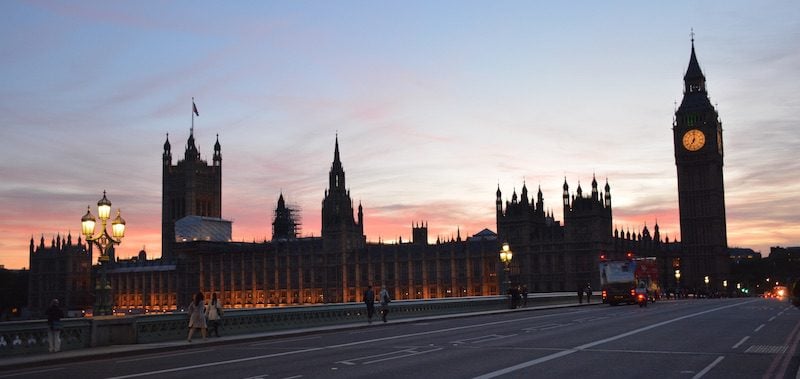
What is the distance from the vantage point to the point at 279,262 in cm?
15500

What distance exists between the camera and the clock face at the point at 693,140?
151 metres

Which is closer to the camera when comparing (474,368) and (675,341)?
(474,368)

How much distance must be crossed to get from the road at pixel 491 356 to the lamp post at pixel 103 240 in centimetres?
335

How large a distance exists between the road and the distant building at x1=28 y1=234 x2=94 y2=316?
165 meters

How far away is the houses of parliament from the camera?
125 metres

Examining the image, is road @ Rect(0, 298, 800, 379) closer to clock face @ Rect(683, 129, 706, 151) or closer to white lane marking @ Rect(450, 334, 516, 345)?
white lane marking @ Rect(450, 334, 516, 345)

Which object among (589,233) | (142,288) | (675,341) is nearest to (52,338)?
(675,341)

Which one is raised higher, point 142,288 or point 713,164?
point 713,164

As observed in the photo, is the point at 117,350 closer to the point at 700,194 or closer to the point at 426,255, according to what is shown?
the point at 426,255

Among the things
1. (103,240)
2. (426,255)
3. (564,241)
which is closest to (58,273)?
(426,255)

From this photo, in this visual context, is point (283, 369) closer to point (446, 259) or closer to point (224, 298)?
point (446, 259)

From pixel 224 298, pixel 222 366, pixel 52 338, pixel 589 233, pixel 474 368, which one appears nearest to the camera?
pixel 474 368

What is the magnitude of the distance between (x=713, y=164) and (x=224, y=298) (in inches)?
3829

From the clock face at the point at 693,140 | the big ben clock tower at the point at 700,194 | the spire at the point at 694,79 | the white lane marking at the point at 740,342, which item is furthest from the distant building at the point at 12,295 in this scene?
the spire at the point at 694,79
